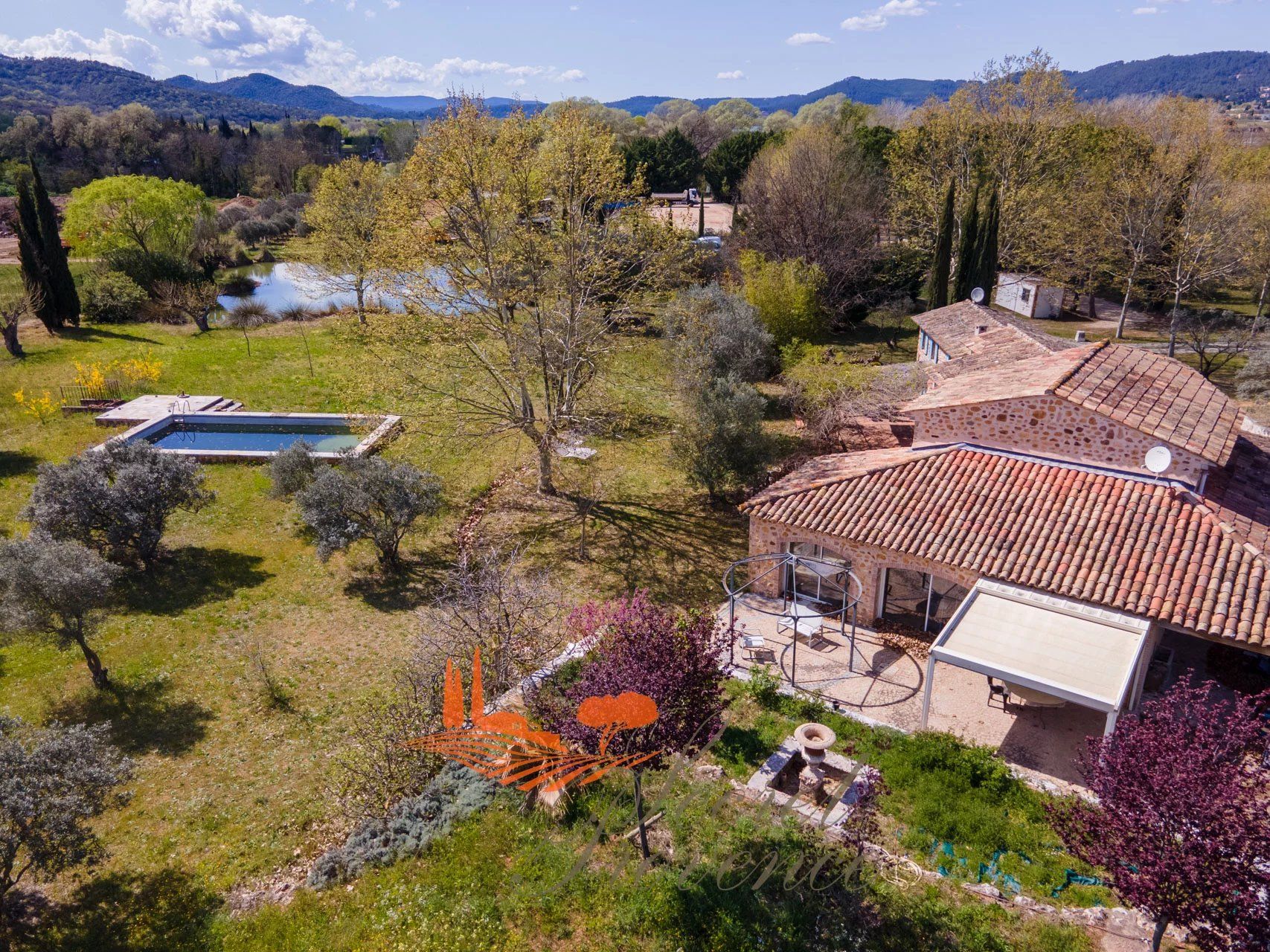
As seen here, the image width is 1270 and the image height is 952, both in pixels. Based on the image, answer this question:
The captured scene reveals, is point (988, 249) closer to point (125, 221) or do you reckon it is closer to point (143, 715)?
point (143, 715)

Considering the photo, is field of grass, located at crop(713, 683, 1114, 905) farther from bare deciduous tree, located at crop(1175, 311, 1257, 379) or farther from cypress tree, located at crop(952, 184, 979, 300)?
cypress tree, located at crop(952, 184, 979, 300)

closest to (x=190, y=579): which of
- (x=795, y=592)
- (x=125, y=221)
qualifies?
(x=795, y=592)

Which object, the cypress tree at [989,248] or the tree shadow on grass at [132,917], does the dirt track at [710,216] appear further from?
the tree shadow on grass at [132,917]

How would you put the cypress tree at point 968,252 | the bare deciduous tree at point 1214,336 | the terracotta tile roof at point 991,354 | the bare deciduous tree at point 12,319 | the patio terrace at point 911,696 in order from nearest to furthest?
the patio terrace at point 911,696, the terracotta tile roof at point 991,354, the bare deciduous tree at point 1214,336, the bare deciduous tree at point 12,319, the cypress tree at point 968,252

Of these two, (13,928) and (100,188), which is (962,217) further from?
(100,188)

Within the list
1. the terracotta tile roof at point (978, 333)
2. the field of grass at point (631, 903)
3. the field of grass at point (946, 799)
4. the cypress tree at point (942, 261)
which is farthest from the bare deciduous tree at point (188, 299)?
the field of grass at point (946, 799)

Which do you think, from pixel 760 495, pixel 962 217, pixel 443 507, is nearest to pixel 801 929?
pixel 760 495
